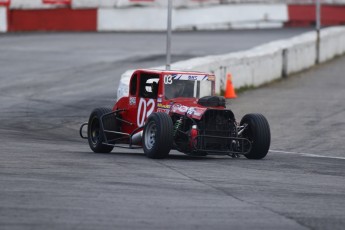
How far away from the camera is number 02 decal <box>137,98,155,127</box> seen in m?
15.4

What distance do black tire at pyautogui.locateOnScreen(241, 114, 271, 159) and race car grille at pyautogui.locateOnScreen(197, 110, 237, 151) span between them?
0.34m

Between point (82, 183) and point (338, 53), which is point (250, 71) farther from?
point (82, 183)

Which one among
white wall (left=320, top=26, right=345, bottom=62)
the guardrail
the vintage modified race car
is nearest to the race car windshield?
the vintage modified race car

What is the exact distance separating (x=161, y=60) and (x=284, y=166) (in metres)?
17.4

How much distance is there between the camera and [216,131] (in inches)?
579

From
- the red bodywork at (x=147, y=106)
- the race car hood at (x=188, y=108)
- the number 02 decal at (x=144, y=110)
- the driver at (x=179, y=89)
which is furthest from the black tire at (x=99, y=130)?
the race car hood at (x=188, y=108)

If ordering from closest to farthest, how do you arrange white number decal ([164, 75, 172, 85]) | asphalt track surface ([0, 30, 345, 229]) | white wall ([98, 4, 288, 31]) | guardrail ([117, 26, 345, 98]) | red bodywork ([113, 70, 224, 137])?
asphalt track surface ([0, 30, 345, 229]) < red bodywork ([113, 70, 224, 137]) < white number decal ([164, 75, 172, 85]) < guardrail ([117, 26, 345, 98]) < white wall ([98, 4, 288, 31])

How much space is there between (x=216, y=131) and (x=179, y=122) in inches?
21.5

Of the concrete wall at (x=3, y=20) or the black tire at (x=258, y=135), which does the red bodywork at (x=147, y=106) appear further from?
the concrete wall at (x=3, y=20)

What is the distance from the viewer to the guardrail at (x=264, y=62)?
82.4 ft

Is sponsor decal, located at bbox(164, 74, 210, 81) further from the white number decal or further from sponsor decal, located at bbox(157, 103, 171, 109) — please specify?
sponsor decal, located at bbox(157, 103, 171, 109)

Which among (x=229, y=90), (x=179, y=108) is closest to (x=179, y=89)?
(x=179, y=108)

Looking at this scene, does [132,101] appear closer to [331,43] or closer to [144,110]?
[144,110]

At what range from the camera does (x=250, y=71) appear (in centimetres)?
2867
